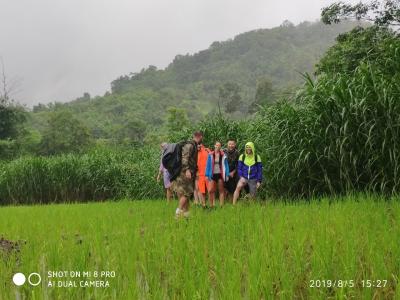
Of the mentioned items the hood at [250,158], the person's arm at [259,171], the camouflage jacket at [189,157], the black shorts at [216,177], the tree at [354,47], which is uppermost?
the tree at [354,47]

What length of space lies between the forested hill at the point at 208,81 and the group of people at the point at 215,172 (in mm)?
44090

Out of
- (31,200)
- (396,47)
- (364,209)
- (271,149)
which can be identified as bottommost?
(31,200)

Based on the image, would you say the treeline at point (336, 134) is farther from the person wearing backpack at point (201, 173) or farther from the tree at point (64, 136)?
the tree at point (64, 136)

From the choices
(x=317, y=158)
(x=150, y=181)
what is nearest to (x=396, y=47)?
(x=317, y=158)

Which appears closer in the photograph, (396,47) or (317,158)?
(396,47)

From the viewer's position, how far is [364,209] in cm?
506

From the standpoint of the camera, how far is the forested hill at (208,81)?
69.8m

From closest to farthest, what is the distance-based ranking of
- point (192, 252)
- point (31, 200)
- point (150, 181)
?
point (192, 252) < point (150, 181) < point (31, 200)

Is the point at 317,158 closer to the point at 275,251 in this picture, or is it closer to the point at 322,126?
the point at 322,126

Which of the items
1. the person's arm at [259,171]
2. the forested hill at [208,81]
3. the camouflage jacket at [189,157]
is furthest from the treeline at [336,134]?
the forested hill at [208,81]

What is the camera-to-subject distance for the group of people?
22.8 ft

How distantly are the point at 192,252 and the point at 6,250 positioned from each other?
1.62m

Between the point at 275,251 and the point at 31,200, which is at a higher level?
the point at 275,251

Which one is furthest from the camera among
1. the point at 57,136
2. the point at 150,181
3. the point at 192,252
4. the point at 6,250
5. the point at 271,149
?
the point at 57,136
